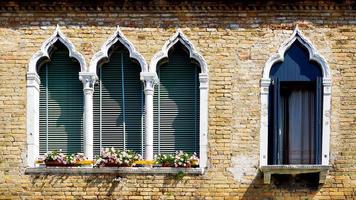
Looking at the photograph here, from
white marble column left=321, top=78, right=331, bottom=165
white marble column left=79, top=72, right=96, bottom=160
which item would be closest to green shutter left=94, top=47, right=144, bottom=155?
white marble column left=79, top=72, right=96, bottom=160

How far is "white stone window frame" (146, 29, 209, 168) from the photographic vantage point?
13148 mm

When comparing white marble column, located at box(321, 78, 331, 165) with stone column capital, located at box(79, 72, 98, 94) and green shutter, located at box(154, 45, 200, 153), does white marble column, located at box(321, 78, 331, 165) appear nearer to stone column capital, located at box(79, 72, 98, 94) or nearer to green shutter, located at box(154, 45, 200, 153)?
green shutter, located at box(154, 45, 200, 153)

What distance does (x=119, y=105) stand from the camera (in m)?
13.6

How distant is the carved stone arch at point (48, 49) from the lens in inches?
527

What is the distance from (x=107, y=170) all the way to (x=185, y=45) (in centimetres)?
255

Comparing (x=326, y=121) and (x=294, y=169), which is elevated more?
(x=326, y=121)

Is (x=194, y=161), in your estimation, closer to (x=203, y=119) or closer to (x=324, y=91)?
(x=203, y=119)

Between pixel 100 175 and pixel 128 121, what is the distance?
1.10 metres

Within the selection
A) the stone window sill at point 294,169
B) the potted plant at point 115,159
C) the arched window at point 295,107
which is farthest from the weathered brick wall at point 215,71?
the stone window sill at point 294,169

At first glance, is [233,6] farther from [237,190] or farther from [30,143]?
[30,143]

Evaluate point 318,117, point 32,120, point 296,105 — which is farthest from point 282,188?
point 32,120

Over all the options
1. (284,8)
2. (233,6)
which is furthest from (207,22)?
(284,8)

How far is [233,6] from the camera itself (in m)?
13.3

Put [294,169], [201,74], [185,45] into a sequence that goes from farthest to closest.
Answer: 1. [185,45]
2. [201,74]
3. [294,169]
